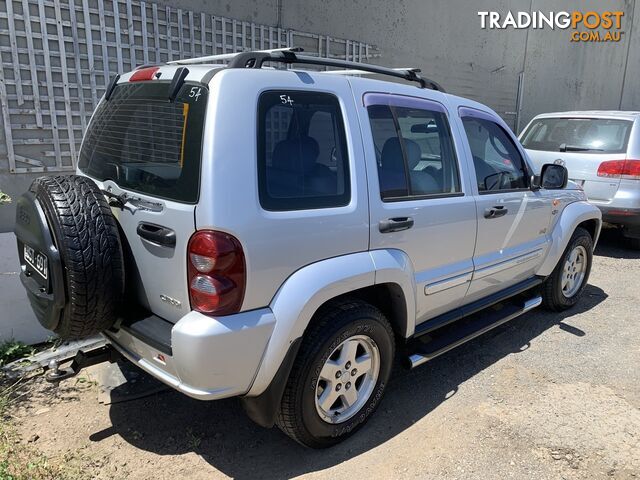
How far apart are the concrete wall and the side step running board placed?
142 inches

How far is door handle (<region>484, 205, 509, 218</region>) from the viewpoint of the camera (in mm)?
3521

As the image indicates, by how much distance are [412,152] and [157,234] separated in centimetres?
159

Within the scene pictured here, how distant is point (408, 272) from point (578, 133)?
5.13 m

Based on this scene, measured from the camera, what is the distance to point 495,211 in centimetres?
359

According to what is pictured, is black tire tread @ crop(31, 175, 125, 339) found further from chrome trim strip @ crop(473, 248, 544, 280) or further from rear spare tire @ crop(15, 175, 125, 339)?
chrome trim strip @ crop(473, 248, 544, 280)

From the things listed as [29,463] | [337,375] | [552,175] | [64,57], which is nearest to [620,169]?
[552,175]

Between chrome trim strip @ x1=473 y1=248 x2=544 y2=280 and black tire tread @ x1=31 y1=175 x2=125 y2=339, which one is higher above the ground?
black tire tread @ x1=31 y1=175 x2=125 y2=339

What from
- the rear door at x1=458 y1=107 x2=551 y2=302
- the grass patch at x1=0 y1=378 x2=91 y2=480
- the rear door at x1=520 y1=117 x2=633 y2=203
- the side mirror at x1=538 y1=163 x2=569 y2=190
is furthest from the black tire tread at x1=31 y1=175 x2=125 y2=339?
the rear door at x1=520 y1=117 x2=633 y2=203

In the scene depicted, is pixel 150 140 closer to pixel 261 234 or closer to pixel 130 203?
pixel 130 203

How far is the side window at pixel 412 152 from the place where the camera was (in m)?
2.90

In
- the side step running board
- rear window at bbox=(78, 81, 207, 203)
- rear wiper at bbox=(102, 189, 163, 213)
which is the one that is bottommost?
the side step running board

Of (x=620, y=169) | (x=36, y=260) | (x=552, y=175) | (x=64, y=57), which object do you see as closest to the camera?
(x=36, y=260)

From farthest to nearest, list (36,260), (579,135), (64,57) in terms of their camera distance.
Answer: (579,135) → (64,57) → (36,260)

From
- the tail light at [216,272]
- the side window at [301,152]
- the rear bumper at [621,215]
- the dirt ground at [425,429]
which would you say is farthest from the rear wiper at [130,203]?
the rear bumper at [621,215]
